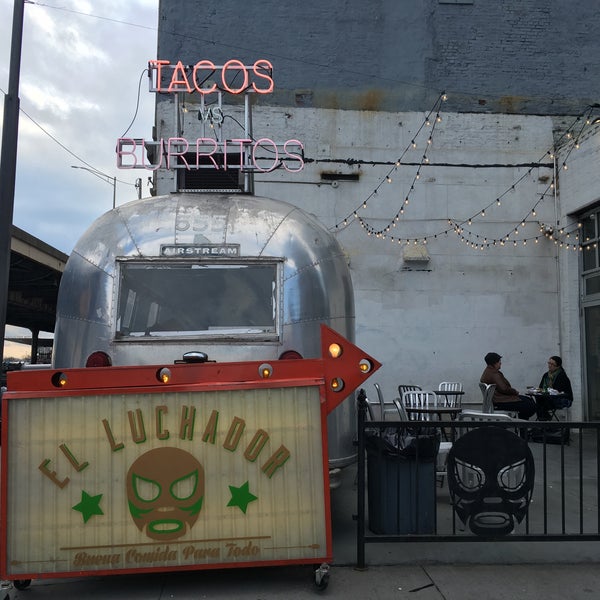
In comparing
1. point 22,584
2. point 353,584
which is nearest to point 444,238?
point 353,584

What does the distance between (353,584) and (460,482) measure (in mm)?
1099

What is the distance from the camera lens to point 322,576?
13.0ft

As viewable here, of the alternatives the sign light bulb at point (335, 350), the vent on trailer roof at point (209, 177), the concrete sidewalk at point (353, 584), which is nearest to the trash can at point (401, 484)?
the concrete sidewalk at point (353, 584)

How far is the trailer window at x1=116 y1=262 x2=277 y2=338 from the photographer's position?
4953 mm

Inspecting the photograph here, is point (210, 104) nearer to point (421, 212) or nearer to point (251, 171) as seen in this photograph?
point (421, 212)

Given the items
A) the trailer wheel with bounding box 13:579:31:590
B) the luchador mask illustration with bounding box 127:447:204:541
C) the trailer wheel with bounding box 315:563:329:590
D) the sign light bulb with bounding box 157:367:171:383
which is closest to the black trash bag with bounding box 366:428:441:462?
the trailer wheel with bounding box 315:563:329:590

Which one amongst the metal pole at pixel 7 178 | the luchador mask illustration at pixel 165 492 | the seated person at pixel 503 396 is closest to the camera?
the luchador mask illustration at pixel 165 492

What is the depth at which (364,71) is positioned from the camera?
12.3m

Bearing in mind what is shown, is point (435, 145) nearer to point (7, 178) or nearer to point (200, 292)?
point (7, 178)

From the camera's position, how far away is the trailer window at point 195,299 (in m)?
4.95

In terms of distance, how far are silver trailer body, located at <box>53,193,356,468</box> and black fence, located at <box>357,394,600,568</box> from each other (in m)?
0.39

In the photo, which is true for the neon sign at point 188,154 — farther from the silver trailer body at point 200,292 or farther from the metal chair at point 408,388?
the metal chair at point 408,388

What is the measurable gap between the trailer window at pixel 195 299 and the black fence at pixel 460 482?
48.6 inches

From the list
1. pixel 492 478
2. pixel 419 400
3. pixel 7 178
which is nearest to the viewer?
pixel 492 478
